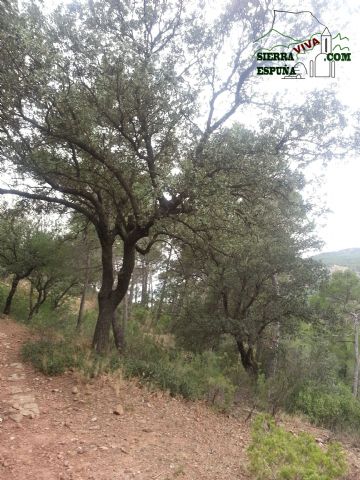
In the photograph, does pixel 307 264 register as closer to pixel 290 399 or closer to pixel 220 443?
pixel 290 399

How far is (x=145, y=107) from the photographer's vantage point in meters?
8.25

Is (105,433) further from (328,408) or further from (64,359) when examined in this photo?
(328,408)

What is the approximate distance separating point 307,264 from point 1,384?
1060cm

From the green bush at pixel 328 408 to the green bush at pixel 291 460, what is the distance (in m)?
6.65

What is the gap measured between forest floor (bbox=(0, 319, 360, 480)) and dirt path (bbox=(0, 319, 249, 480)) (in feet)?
0.04

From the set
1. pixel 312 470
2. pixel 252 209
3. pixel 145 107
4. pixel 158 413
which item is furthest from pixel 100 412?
pixel 145 107

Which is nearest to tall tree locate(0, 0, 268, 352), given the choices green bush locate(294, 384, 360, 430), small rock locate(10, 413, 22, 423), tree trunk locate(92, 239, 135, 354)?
tree trunk locate(92, 239, 135, 354)

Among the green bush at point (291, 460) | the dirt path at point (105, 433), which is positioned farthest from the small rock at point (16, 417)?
the green bush at point (291, 460)

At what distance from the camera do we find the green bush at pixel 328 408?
11.3 meters

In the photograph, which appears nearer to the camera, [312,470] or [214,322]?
[312,470]

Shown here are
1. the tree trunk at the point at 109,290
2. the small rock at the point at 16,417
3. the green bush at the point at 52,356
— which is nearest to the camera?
the small rock at the point at 16,417

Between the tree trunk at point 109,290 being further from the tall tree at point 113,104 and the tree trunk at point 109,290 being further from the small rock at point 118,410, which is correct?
the small rock at point 118,410

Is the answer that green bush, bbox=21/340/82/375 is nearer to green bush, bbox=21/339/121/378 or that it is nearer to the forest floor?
green bush, bbox=21/339/121/378

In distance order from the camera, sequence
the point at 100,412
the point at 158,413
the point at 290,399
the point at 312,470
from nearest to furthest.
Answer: the point at 312,470
the point at 100,412
the point at 158,413
the point at 290,399
